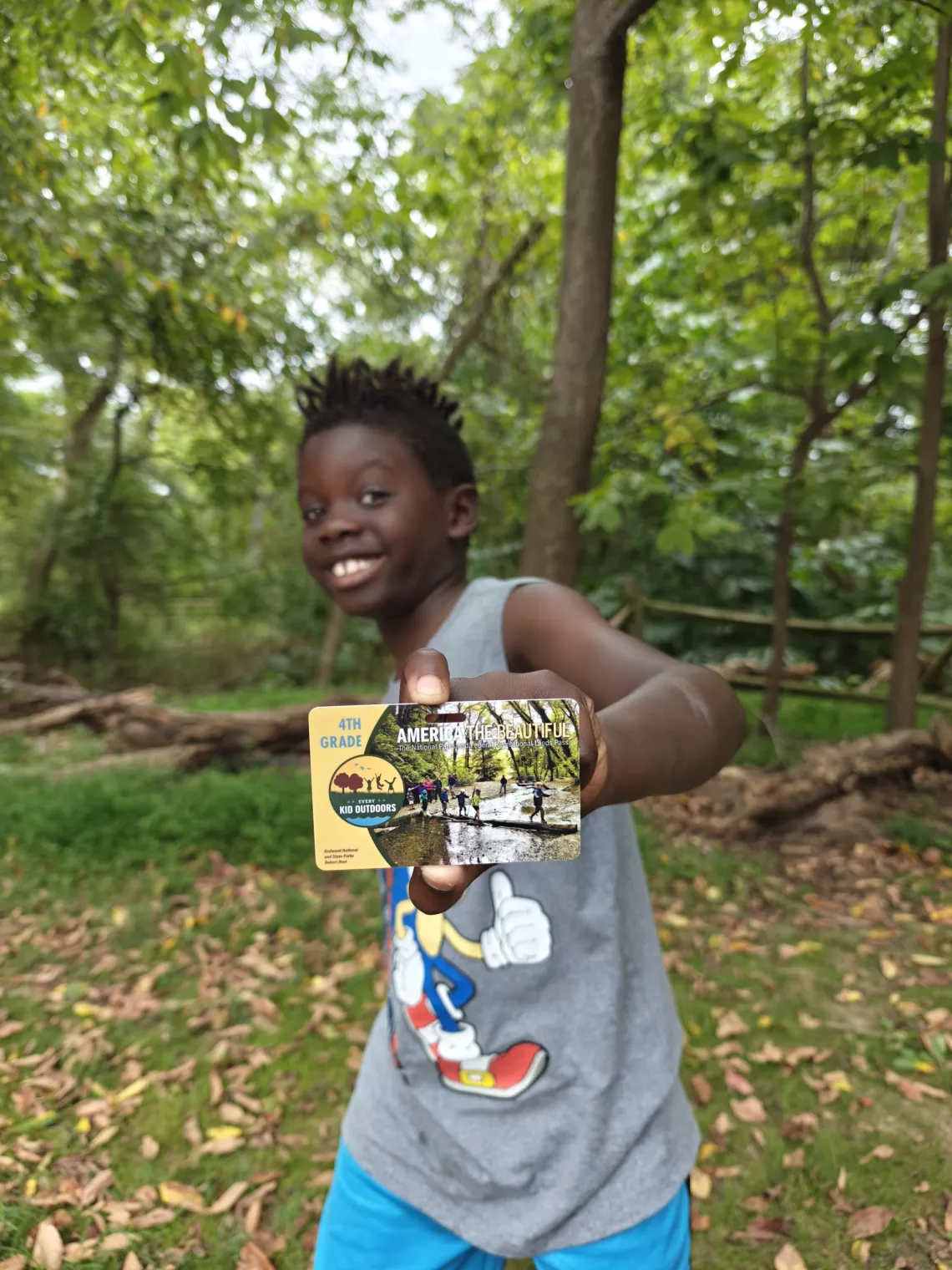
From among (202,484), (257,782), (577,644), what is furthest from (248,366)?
(577,644)

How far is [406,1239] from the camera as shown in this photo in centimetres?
125

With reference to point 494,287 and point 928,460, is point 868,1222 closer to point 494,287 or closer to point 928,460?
point 928,460

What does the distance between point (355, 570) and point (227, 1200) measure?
7.11ft

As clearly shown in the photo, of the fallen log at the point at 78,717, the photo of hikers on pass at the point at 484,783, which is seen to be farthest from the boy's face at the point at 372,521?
the fallen log at the point at 78,717

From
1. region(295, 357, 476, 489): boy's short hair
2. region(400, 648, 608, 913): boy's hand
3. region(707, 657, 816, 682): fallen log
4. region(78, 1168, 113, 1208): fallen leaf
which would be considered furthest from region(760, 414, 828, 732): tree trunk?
region(78, 1168, 113, 1208): fallen leaf

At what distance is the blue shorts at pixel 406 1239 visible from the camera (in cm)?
116

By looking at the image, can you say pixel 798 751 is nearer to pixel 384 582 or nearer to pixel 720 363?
pixel 720 363

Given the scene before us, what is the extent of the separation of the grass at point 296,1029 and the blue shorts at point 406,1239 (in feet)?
3.84

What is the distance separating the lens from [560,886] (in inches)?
47.8

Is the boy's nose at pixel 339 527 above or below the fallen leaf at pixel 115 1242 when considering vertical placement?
above

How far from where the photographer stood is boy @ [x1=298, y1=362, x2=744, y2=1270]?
1.13m

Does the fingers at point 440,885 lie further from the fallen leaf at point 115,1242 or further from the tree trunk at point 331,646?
the tree trunk at point 331,646

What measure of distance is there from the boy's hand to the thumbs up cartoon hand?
1.47ft

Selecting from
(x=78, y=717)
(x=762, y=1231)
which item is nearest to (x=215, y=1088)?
(x=762, y=1231)
